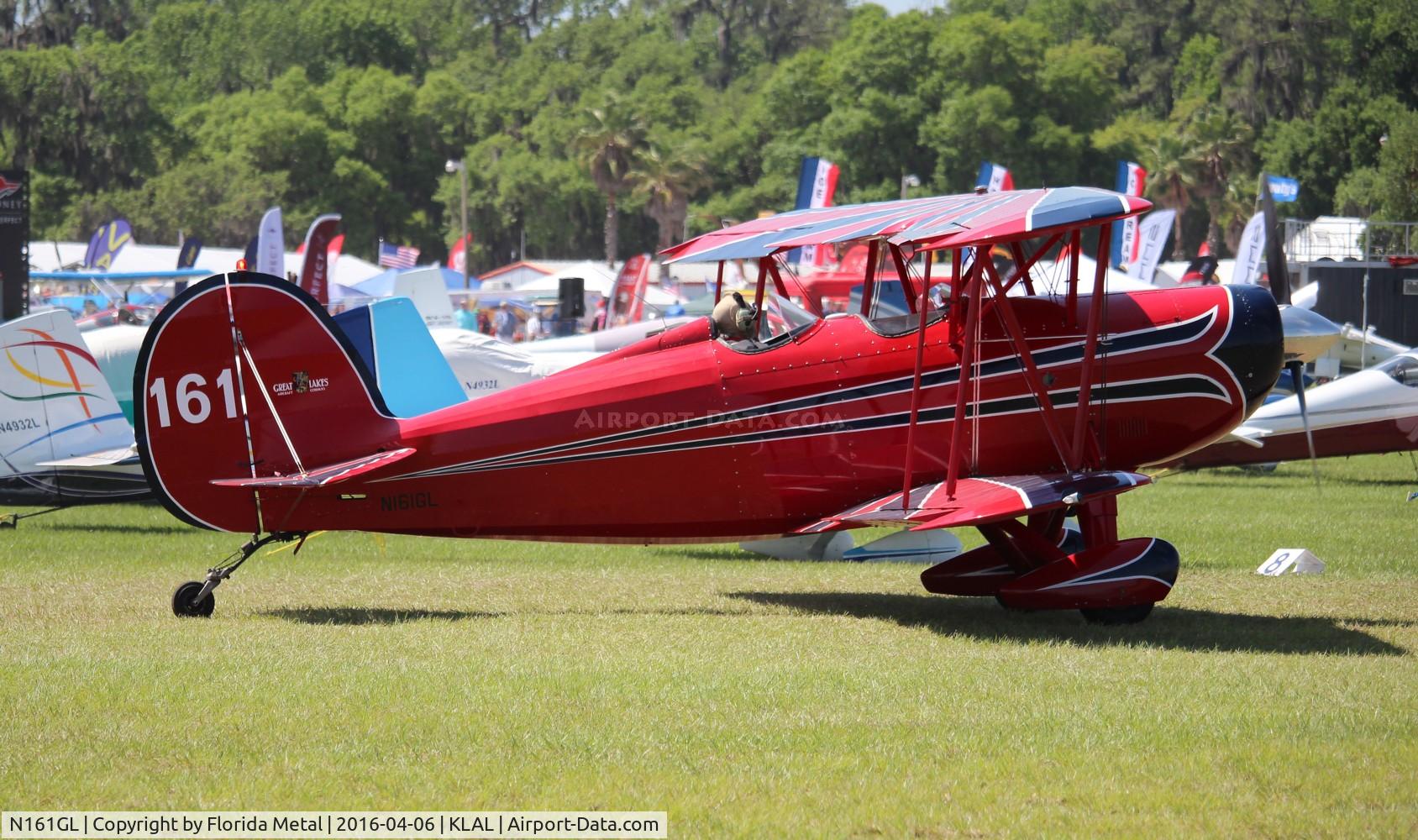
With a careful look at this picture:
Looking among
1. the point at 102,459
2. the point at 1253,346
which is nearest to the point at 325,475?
the point at 1253,346

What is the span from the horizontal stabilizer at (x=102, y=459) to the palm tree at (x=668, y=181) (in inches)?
2575

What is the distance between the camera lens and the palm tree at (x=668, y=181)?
261ft

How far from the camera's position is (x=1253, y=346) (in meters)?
9.57

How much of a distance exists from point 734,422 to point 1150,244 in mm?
27922

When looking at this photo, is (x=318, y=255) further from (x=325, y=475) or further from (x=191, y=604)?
(x=325, y=475)

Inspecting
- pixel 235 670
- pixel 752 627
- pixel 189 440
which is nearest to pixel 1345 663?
pixel 752 627

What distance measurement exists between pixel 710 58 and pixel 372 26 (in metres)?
29.3

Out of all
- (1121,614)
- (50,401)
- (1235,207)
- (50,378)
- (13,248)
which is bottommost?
(1121,614)

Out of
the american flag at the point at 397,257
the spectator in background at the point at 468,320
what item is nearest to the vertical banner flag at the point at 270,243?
the spectator in background at the point at 468,320

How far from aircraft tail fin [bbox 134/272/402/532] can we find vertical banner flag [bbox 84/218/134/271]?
51991 millimetres

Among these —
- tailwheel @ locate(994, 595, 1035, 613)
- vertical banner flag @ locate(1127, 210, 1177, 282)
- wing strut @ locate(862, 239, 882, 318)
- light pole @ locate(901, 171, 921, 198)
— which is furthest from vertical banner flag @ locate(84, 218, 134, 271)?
tailwheel @ locate(994, 595, 1035, 613)

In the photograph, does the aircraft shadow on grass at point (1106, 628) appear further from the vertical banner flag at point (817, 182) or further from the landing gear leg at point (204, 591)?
the vertical banner flag at point (817, 182)

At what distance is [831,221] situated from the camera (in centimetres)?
1038

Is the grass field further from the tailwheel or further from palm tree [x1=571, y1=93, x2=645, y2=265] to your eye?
palm tree [x1=571, y1=93, x2=645, y2=265]
